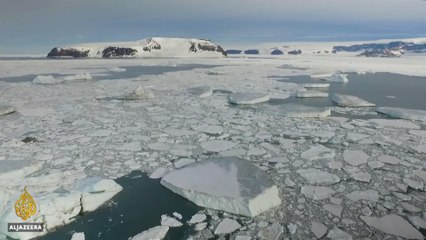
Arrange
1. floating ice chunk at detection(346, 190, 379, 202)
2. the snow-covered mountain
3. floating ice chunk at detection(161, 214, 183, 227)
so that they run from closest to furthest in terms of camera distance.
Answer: floating ice chunk at detection(161, 214, 183, 227) → floating ice chunk at detection(346, 190, 379, 202) → the snow-covered mountain

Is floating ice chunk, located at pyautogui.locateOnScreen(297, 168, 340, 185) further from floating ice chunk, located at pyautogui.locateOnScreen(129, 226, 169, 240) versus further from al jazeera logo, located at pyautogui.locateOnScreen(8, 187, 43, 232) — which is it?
al jazeera logo, located at pyautogui.locateOnScreen(8, 187, 43, 232)

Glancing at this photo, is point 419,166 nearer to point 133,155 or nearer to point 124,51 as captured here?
point 133,155

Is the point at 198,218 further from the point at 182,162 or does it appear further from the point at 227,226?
the point at 182,162

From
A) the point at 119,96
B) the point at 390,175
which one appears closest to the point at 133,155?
the point at 390,175

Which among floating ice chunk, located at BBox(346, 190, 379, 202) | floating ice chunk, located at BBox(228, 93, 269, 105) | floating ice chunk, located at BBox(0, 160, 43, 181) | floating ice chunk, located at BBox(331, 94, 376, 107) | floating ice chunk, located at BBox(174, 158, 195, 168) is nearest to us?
floating ice chunk, located at BBox(346, 190, 379, 202)

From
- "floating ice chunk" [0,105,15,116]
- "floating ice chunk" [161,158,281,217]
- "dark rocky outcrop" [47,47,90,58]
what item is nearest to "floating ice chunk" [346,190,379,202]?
"floating ice chunk" [161,158,281,217]

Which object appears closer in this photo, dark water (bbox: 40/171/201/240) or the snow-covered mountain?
dark water (bbox: 40/171/201/240)
